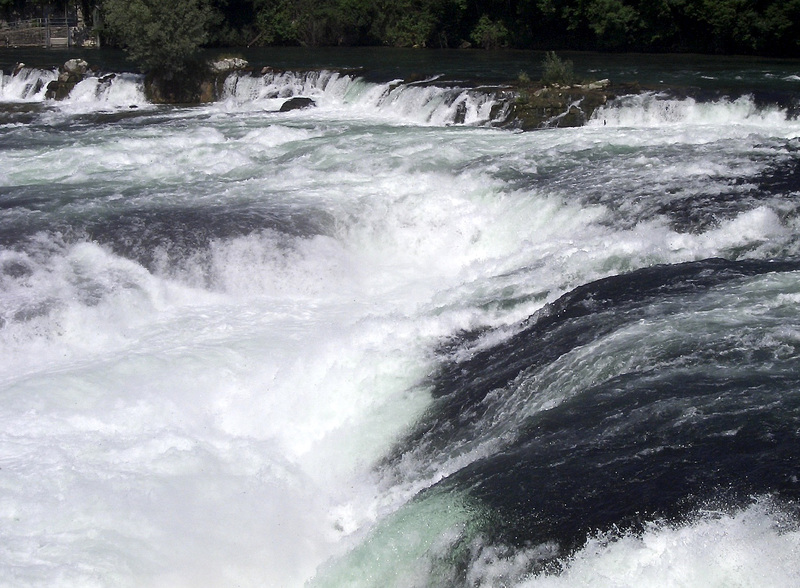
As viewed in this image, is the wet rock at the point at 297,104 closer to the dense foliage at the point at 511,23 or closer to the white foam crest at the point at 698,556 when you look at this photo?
the dense foliage at the point at 511,23

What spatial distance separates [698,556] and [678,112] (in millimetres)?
12531

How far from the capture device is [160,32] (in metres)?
22.6

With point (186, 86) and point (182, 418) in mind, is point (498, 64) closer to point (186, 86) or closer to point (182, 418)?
point (186, 86)

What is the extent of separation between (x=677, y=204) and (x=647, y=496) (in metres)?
6.21

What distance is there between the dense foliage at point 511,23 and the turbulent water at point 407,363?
37.3 feet

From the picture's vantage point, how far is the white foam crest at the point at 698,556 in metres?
4.43

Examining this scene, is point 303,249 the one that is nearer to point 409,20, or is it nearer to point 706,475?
point 706,475

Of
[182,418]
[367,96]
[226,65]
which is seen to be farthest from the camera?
[226,65]

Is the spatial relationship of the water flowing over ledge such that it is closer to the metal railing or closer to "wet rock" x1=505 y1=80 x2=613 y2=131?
"wet rock" x1=505 y1=80 x2=613 y2=131

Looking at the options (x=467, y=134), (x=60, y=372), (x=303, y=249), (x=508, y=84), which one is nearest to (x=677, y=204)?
(x=303, y=249)

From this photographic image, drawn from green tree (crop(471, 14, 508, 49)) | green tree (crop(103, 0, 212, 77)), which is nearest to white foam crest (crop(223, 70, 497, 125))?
green tree (crop(103, 0, 212, 77))

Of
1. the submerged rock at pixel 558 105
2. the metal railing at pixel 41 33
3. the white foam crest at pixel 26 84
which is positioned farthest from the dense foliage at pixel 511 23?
the submerged rock at pixel 558 105

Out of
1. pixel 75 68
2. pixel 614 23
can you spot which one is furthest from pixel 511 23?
pixel 75 68

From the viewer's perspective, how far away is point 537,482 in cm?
552
